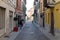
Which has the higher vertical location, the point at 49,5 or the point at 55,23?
the point at 49,5

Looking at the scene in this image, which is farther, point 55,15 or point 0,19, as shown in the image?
point 55,15

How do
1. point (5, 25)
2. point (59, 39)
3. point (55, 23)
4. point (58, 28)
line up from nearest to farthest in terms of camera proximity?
point (59, 39) < point (5, 25) < point (58, 28) < point (55, 23)

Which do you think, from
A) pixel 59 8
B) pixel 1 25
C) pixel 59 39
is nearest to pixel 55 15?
pixel 59 8

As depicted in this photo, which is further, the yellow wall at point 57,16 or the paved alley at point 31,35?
the yellow wall at point 57,16

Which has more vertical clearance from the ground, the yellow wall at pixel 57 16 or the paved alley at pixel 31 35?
the yellow wall at pixel 57 16

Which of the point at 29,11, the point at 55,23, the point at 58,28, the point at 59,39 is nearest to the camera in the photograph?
the point at 59,39

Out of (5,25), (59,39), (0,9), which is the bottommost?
(59,39)

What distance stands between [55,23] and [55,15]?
1.01 metres

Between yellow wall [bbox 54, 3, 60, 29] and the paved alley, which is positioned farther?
yellow wall [bbox 54, 3, 60, 29]

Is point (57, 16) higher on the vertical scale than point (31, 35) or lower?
higher

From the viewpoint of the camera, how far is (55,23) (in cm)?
2286

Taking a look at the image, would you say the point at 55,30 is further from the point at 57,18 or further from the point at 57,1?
the point at 57,1

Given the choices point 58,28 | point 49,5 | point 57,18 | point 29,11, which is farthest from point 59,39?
point 29,11

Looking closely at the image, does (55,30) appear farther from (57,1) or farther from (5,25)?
(5,25)
